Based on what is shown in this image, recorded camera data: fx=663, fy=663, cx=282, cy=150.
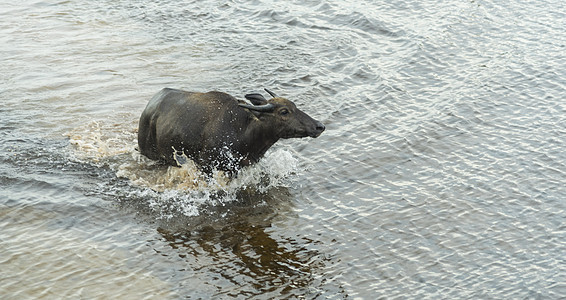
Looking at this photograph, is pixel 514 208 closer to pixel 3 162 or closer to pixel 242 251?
pixel 242 251

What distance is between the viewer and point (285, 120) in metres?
9.41

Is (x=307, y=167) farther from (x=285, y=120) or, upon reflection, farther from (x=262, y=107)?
(x=262, y=107)

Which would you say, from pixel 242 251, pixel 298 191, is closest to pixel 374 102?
pixel 298 191

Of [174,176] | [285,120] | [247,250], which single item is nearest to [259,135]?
[285,120]

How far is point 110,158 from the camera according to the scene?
10.9m

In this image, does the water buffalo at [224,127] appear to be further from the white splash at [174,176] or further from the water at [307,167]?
the water at [307,167]

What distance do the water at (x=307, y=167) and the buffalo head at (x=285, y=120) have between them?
1.07 m

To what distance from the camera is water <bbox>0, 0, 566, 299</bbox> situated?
8.16 meters

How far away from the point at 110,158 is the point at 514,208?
20.9ft

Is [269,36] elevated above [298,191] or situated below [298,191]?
above

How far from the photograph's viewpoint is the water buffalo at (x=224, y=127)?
9.43 meters

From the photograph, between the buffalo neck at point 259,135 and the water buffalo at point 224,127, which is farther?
the buffalo neck at point 259,135

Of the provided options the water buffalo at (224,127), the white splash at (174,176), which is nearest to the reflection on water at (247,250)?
the white splash at (174,176)

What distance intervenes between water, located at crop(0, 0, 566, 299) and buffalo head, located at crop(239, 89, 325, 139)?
107 cm
